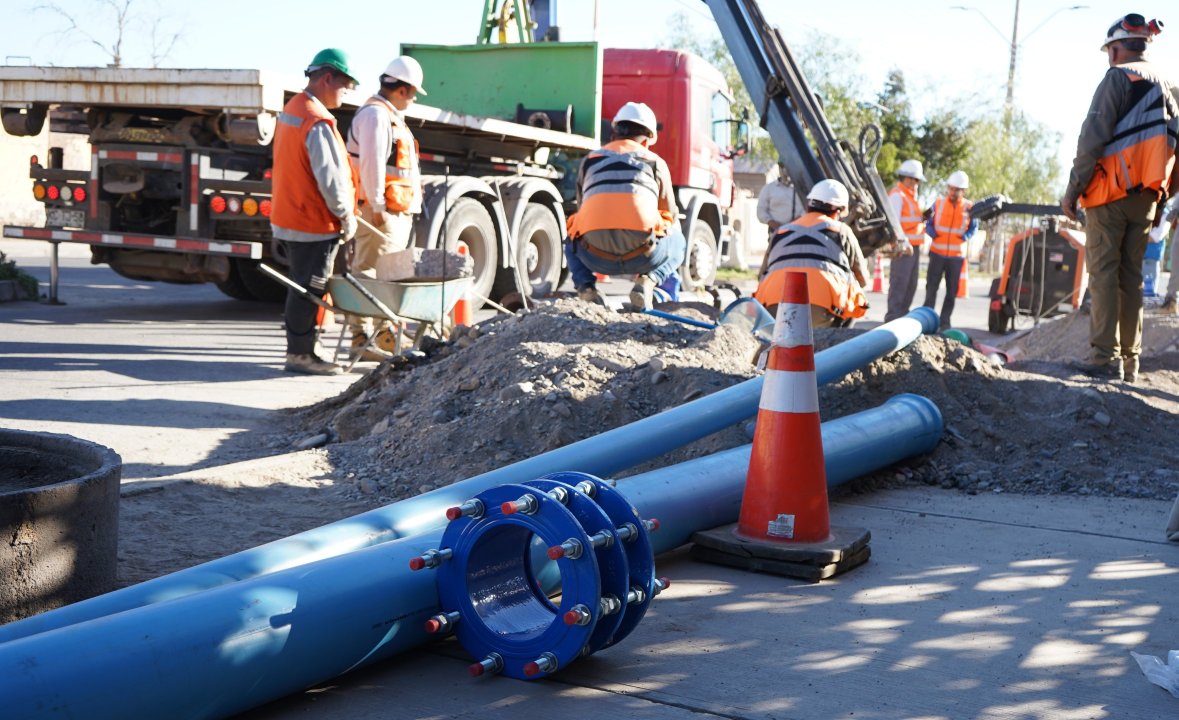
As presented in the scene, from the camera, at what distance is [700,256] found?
1570 cm

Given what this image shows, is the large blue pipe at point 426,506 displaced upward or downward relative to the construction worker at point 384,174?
downward

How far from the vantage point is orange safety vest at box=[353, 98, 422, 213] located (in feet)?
27.8

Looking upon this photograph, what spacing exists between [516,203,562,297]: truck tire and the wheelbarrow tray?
13.6 feet

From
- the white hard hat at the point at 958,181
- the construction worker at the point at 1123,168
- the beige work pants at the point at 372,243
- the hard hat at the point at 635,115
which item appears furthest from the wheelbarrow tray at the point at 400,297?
the white hard hat at the point at 958,181

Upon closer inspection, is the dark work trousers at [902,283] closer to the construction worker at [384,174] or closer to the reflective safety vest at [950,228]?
the reflective safety vest at [950,228]

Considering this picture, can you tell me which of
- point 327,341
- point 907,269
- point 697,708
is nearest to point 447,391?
point 697,708

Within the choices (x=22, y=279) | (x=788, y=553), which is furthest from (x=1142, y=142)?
(x=22, y=279)

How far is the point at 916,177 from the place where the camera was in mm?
13977

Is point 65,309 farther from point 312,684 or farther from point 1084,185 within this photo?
point 312,684

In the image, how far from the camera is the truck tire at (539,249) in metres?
12.3

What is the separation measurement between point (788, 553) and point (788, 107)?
7817 millimetres

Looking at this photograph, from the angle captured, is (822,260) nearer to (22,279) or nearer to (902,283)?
(902,283)

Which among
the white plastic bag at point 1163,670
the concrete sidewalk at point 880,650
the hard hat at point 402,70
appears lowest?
the concrete sidewalk at point 880,650

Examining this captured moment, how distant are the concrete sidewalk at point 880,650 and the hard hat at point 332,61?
15.4 ft
